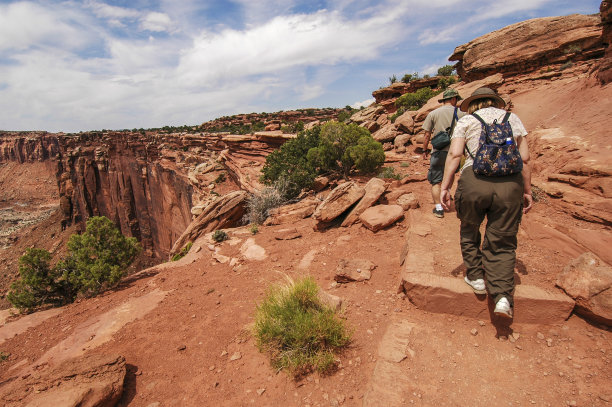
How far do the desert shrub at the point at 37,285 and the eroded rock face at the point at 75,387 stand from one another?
6774 mm

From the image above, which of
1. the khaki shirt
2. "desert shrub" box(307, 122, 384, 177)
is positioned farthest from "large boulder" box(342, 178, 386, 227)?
"desert shrub" box(307, 122, 384, 177)

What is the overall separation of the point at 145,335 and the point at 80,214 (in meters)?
48.1

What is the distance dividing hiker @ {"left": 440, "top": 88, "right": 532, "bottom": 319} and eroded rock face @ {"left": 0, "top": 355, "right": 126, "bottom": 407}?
4079 mm

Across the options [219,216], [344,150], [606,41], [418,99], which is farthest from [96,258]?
[418,99]

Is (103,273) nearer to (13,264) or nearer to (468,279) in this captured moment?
(468,279)

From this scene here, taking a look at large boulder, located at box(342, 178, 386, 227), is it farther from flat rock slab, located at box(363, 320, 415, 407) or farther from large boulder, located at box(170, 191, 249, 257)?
large boulder, located at box(170, 191, 249, 257)

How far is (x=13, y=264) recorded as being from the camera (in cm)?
3294

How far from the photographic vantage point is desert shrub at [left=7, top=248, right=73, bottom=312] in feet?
26.4

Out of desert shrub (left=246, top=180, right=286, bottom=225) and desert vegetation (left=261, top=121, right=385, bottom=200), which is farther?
desert vegetation (left=261, top=121, right=385, bottom=200)

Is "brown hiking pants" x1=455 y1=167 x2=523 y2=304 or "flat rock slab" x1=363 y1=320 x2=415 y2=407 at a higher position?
"brown hiking pants" x1=455 y1=167 x2=523 y2=304

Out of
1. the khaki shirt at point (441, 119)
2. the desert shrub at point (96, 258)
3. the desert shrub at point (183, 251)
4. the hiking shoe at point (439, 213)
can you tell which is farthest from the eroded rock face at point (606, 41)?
the desert shrub at point (183, 251)

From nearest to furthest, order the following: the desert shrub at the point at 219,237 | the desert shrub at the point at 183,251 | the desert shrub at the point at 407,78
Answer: the desert shrub at the point at 219,237 < the desert shrub at the point at 183,251 < the desert shrub at the point at 407,78

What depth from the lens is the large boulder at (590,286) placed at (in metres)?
A: 2.63

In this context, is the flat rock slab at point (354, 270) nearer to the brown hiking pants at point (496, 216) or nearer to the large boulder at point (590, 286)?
the brown hiking pants at point (496, 216)
